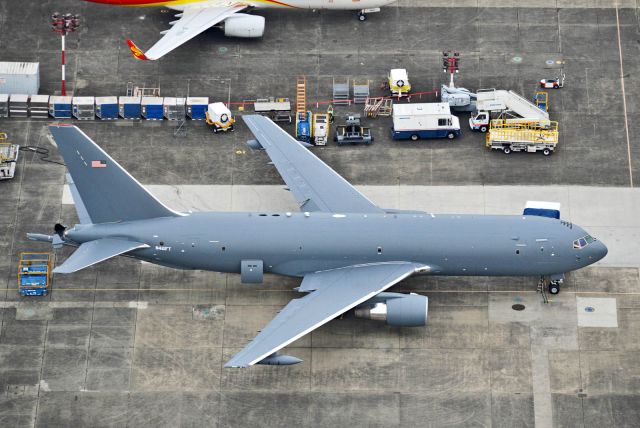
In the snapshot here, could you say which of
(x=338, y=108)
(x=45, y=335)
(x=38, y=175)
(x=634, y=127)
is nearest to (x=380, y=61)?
(x=338, y=108)

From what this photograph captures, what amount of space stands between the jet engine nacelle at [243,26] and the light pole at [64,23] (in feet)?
39.1

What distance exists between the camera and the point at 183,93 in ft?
349

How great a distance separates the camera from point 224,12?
109 m

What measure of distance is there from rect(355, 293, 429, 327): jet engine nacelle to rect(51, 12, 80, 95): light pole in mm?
32100

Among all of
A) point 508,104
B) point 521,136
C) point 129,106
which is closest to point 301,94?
point 129,106

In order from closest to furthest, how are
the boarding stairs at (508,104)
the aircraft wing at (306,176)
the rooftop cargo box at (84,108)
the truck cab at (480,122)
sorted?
the aircraft wing at (306,176), the truck cab at (480,122), the rooftop cargo box at (84,108), the boarding stairs at (508,104)

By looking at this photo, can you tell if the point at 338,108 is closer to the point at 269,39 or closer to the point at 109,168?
the point at 269,39

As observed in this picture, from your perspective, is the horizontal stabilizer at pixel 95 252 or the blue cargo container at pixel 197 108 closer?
the horizontal stabilizer at pixel 95 252

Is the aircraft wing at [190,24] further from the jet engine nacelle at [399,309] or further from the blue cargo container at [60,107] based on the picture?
the jet engine nacelle at [399,309]

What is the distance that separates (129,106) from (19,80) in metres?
8.97

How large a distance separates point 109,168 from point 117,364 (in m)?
12.8

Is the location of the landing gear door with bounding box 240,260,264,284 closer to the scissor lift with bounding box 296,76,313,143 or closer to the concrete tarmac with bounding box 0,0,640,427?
the concrete tarmac with bounding box 0,0,640,427

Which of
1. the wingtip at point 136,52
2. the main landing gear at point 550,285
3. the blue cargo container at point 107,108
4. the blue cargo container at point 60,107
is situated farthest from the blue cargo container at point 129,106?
the main landing gear at point 550,285

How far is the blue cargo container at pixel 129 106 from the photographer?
104 m
